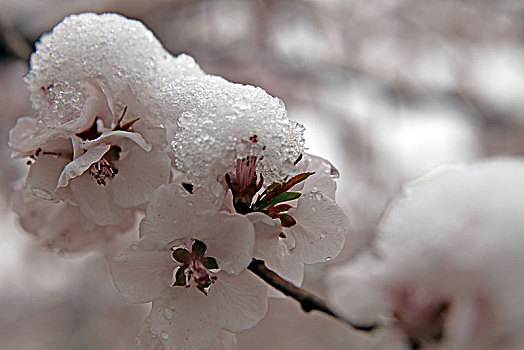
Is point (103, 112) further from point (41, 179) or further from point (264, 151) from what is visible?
point (264, 151)

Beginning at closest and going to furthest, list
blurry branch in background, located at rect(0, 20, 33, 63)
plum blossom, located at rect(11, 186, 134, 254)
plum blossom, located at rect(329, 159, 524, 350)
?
plum blossom, located at rect(11, 186, 134, 254)
plum blossom, located at rect(329, 159, 524, 350)
blurry branch in background, located at rect(0, 20, 33, 63)

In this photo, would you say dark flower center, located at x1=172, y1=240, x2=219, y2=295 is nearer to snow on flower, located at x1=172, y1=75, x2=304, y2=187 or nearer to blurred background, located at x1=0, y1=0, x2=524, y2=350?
snow on flower, located at x1=172, y1=75, x2=304, y2=187

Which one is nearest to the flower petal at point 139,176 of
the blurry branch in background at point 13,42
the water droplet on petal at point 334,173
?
the water droplet on petal at point 334,173

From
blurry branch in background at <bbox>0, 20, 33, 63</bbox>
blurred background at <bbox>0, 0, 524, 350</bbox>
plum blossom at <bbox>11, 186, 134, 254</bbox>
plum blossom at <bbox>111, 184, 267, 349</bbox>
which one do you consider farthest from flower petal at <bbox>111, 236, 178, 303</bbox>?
blurred background at <bbox>0, 0, 524, 350</bbox>

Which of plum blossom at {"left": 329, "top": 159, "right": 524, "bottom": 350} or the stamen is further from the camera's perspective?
plum blossom at {"left": 329, "top": 159, "right": 524, "bottom": 350}

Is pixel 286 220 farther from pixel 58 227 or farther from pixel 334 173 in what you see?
pixel 58 227

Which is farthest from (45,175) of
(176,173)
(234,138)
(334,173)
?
(334,173)
